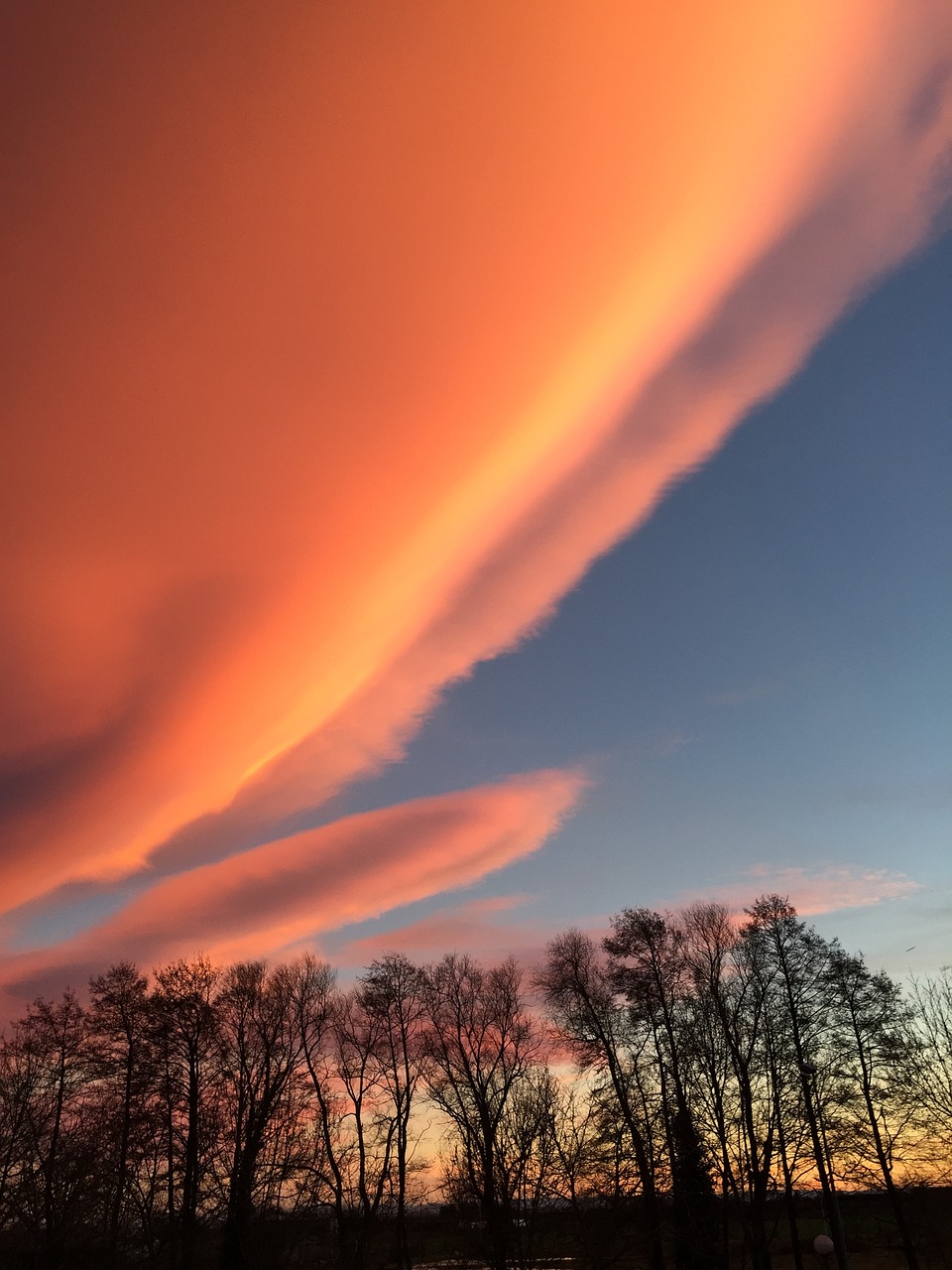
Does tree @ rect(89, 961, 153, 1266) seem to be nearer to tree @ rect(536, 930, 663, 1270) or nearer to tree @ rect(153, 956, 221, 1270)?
tree @ rect(153, 956, 221, 1270)

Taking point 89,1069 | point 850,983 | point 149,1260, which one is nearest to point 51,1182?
point 149,1260

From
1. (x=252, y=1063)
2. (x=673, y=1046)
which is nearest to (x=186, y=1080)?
(x=252, y=1063)

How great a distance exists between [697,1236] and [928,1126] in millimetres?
12578

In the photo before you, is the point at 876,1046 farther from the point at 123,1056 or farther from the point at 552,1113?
the point at 123,1056

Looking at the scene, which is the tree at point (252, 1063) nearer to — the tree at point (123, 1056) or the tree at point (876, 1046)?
the tree at point (123, 1056)

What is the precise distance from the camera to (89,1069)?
41312 mm

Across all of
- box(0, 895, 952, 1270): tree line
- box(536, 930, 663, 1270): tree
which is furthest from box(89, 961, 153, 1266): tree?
box(536, 930, 663, 1270): tree

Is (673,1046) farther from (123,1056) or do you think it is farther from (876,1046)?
(123,1056)

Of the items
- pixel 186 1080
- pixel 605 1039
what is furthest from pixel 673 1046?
pixel 186 1080

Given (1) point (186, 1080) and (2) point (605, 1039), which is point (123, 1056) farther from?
(2) point (605, 1039)

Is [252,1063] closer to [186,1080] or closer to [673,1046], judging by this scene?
[186,1080]

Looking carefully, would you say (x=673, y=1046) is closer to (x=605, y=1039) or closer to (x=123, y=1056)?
(x=605, y=1039)

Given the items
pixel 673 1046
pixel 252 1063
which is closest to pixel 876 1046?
pixel 673 1046

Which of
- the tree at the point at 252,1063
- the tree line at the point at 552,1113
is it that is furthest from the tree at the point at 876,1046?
the tree at the point at 252,1063
